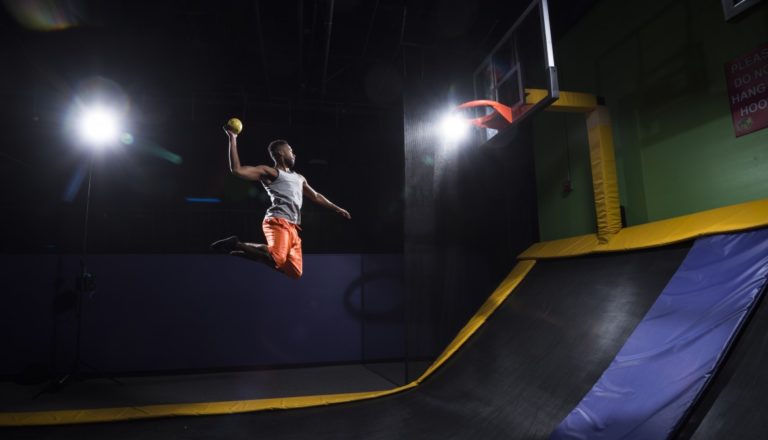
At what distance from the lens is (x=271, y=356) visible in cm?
504

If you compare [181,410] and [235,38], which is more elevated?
[235,38]

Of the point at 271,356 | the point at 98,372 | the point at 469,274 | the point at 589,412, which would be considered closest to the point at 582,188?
the point at 469,274

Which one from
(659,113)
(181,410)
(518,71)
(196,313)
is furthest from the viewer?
(196,313)

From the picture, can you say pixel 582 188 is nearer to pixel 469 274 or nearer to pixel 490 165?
pixel 490 165

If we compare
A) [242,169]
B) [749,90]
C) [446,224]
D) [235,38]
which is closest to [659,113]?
[749,90]

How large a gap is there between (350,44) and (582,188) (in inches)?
129

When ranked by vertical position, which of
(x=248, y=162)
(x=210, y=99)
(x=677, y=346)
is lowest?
(x=677, y=346)

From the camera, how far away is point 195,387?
13.6 feet

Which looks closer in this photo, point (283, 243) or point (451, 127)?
point (283, 243)

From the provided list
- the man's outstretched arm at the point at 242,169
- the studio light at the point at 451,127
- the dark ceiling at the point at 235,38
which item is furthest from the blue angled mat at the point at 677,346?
the dark ceiling at the point at 235,38

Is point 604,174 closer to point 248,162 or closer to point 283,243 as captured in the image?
point 283,243

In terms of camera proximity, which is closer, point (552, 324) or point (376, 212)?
point (552, 324)

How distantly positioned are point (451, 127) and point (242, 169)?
228 cm

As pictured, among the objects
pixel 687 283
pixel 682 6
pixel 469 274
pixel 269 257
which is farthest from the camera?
pixel 469 274
